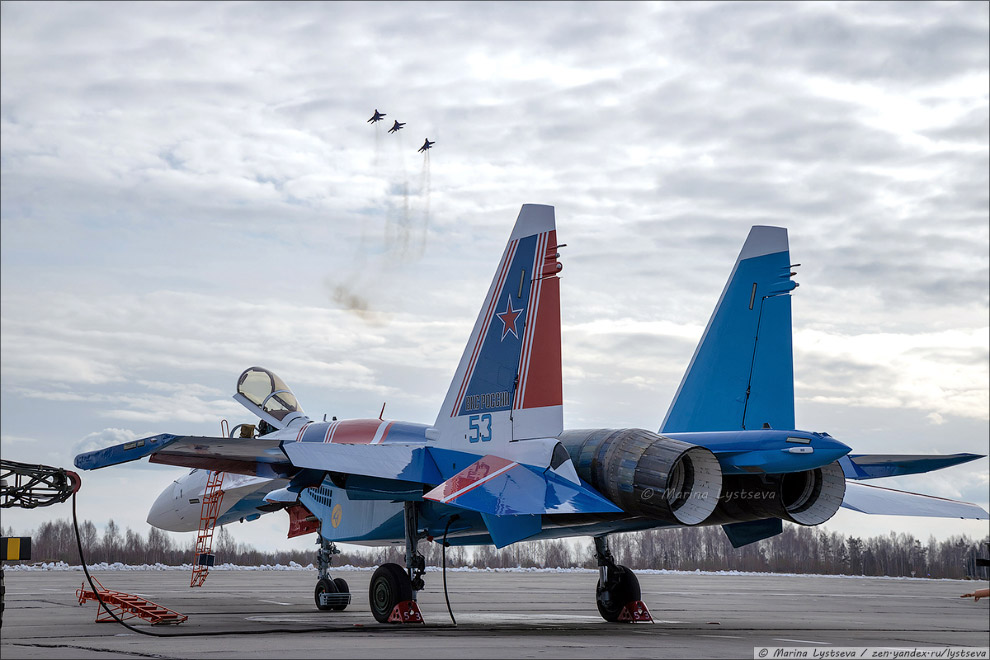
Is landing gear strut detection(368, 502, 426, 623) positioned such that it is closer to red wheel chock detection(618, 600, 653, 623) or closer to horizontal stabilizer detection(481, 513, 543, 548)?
horizontal stabilizer detection(481, 513, 543, 548)

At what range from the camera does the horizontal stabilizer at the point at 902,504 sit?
11.8 meters

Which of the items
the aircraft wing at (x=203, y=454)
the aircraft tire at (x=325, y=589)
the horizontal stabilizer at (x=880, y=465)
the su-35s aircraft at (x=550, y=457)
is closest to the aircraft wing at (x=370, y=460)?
the su-35s aircraft at (x=550, y=457)

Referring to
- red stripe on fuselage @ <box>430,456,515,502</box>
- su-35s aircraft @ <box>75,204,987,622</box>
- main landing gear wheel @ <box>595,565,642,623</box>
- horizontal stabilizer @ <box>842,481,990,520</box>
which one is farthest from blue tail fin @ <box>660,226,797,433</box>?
red stripe on fuselage @ <box>430,456,515,502</box>

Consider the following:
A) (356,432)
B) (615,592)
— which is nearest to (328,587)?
(356,432)

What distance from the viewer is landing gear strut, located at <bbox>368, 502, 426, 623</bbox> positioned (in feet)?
36.9

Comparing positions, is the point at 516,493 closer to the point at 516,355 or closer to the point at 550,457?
the point at 550,457

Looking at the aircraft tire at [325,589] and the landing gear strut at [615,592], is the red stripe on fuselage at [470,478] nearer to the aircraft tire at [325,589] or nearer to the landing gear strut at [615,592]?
the landing gear strut at [615,592]

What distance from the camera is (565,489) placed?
9.77 m

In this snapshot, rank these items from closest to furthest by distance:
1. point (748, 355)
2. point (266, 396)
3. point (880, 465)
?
point (880, 465)
point (748, 355)
point (266, 396)

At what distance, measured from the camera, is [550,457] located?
33.6ft

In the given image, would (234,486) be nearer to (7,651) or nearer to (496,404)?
(496,404)

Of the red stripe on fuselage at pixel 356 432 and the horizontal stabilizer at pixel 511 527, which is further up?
the red stripe on fuselage at pixel 356 432

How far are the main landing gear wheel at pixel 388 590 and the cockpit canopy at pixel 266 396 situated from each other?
4439mm

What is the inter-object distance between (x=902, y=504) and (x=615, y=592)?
3.83 meters
